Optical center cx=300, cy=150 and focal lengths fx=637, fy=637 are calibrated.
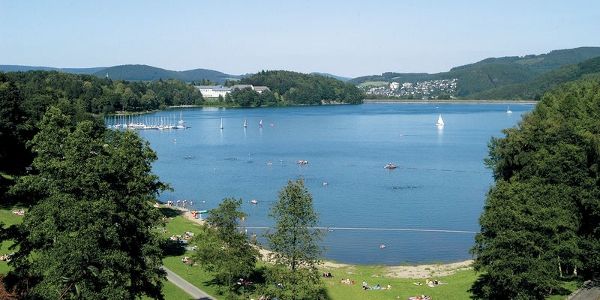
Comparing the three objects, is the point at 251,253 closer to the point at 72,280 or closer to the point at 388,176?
the point at 72,280

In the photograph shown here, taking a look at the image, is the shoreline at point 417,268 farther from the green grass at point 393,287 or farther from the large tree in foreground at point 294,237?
the large tree in foreground at point 294,237

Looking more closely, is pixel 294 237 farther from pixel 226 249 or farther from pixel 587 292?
pixel 587 292

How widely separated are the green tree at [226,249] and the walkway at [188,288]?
1143 millimetres

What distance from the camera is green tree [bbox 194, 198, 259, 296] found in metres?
30.9

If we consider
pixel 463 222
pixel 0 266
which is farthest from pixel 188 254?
pixel 463 222

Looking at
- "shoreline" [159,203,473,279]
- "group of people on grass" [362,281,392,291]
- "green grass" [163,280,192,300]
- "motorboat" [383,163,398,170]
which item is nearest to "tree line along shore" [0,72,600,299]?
"group of people on grass" [362,281,392,291]

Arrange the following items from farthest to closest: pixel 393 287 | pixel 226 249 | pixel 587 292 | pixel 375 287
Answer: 1. pixel 393 287
2. pixel 375 287
3. pixel 226 249
4. pixel 587 292

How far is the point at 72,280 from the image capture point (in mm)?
19625

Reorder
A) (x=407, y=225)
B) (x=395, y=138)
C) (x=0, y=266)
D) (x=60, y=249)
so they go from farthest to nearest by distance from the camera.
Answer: (x=395, y=138) < (x=407, y=225) < (x=0, y=266) < (x=60, y=249)

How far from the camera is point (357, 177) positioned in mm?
84062

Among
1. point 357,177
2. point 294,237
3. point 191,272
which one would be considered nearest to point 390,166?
point 357,177

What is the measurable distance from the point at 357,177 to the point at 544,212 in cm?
5435

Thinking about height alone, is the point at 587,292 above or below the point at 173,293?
above

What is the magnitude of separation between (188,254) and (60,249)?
21.0 metres
